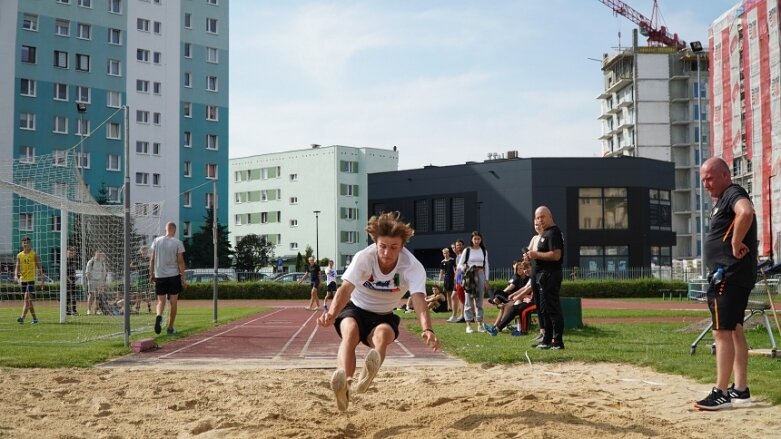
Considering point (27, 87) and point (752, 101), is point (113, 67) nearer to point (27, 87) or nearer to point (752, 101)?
point (27, 87)

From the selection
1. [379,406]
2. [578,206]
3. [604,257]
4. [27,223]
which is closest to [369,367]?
[379,406]

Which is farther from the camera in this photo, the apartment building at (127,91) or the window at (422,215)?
the window at (422,215)

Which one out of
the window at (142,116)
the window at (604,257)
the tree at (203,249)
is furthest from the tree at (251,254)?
the window at (604,257)

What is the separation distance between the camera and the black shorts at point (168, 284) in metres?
14.2

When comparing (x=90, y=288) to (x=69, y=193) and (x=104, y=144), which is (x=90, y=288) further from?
(x=104, y=144)

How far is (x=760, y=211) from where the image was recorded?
60.7 meters

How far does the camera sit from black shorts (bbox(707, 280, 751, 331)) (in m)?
6.54

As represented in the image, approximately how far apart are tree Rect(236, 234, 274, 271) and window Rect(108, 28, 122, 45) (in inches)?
752

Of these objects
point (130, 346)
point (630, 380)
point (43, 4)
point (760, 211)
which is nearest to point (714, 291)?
point (630, 380)

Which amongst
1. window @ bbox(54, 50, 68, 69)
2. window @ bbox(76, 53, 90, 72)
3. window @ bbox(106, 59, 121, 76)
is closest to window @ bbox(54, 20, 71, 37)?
window @ bbox(54, 50, 68, 69)

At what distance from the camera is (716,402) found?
6.41m

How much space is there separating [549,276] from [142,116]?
5888 cm

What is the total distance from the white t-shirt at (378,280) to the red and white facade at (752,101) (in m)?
50.3

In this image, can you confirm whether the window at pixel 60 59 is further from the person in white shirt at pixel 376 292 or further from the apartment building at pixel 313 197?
the person in white shirt at pixel 376 292
